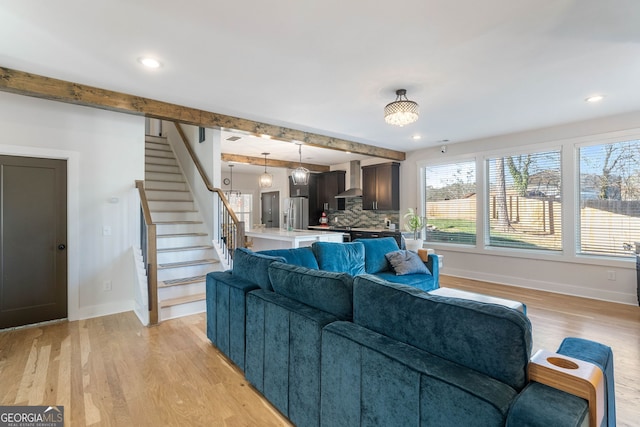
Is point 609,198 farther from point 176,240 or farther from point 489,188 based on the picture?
point 176,240

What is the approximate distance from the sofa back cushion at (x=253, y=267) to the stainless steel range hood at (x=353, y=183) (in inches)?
205

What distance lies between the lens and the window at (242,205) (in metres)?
10.0

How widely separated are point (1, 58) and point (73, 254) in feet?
6.81

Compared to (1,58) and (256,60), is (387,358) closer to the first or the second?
(256,60)

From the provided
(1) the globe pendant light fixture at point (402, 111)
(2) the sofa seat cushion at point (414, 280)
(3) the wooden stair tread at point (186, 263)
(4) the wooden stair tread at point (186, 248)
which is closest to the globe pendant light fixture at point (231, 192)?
(4) the wooden stair tread at point (186, 248)

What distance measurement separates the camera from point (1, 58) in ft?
8.80

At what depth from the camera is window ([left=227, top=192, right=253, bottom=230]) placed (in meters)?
10.0

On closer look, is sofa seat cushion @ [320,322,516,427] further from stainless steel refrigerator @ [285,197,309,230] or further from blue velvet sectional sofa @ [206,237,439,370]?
stainless steel refrigerator @ [285,197,309,230]

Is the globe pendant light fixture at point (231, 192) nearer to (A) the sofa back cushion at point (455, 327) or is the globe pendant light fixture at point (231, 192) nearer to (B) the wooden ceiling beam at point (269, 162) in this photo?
(B) the wooden ceiling beam at point (269, 162)

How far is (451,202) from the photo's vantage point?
6180 mm

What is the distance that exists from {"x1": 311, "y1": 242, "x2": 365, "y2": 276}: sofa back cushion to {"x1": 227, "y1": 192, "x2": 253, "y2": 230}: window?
683cm

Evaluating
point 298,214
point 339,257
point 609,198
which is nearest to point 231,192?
point 298,214

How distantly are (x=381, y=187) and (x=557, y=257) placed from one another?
Result: 345cm

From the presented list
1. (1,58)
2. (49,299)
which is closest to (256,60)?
(1,58)
